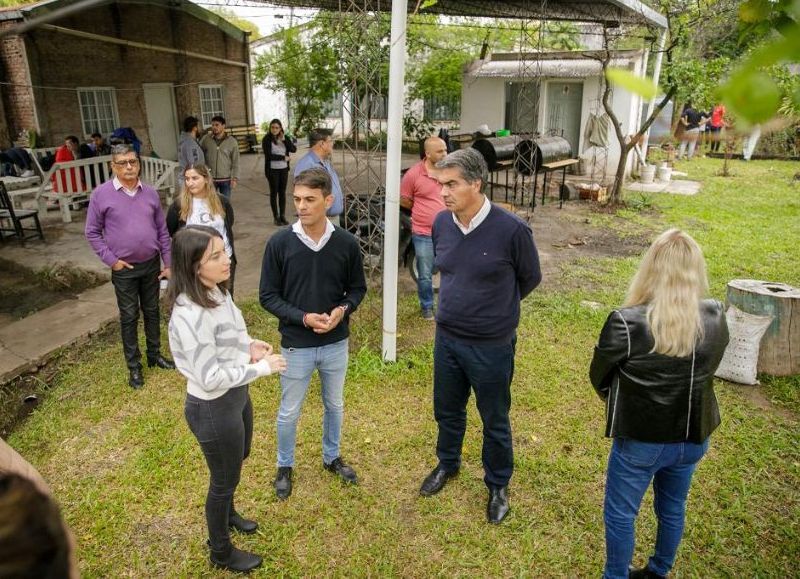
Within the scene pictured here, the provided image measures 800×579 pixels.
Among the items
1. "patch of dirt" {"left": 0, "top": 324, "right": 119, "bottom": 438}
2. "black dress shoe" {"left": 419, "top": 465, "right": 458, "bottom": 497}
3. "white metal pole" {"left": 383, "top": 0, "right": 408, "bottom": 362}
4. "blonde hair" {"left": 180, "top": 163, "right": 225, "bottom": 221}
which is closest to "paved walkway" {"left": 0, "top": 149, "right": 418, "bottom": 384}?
"patch of dirt" {"left": 0, "top": 324, "right": 119, "bottom": 438}

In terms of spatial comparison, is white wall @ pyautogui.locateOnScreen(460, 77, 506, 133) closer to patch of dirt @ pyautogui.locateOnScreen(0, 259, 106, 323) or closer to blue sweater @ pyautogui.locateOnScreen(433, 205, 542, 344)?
patch of dirt @ pyautogui.locateOnScreen(0, 259, 106, 323)

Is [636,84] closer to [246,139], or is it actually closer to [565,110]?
[565,110]

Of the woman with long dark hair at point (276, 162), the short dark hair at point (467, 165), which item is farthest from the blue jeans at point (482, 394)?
the woman with long dark hair at point (276, 162)

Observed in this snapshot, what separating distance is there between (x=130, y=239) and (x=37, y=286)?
3486mm

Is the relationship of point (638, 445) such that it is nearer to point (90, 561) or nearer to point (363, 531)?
point (363, 531)

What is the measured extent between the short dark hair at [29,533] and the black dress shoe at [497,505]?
2.59 metres

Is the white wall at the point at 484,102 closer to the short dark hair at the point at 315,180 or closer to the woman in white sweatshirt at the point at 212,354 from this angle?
the short dark hair at the point at 315,180

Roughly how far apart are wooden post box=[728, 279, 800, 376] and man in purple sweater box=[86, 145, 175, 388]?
472cm

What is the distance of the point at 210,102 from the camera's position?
18062mm

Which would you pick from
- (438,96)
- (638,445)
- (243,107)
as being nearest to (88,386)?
(638,445)

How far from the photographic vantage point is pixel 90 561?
9.93ft

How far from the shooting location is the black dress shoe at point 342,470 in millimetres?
3594

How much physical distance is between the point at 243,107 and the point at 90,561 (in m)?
18.3

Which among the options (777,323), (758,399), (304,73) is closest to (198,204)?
(758,399)
